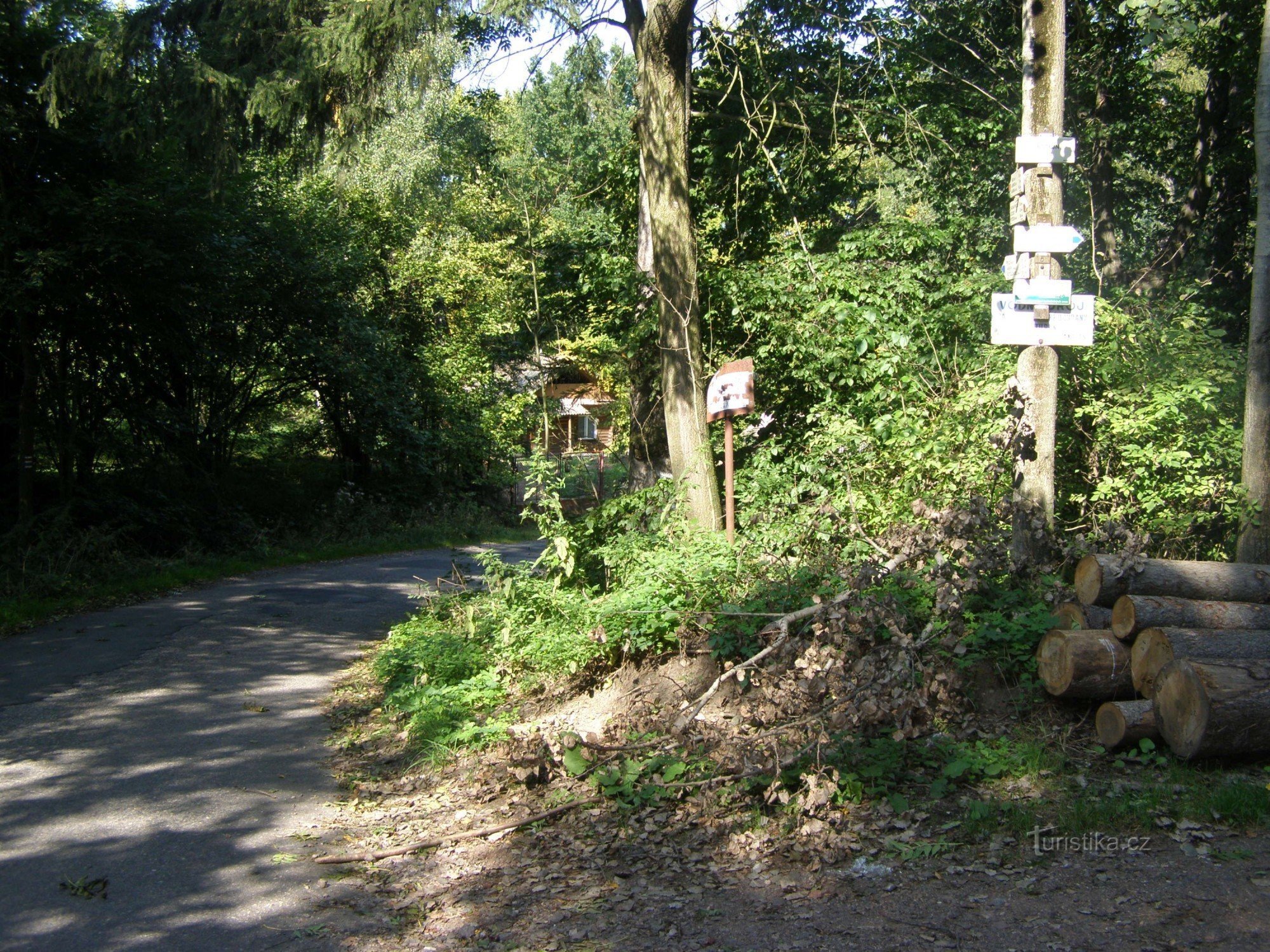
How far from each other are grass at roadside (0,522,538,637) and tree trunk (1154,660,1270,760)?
1125 cm

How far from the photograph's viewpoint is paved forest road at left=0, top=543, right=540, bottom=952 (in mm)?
Answer: 4688

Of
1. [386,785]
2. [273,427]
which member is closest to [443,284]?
[273,427]

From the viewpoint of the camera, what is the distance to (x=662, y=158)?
33.2ft

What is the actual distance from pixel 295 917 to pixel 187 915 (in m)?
0.48

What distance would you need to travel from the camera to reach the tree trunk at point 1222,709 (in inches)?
205

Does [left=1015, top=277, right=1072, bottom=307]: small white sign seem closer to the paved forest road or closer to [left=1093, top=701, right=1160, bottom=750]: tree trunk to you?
[left=1093, top=701, right=1160, bottom=750]: tree trunk

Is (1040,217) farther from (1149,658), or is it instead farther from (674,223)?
(674,223)

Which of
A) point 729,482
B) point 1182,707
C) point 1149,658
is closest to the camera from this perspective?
point 1182,707

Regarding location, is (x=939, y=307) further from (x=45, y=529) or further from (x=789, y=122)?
(x=45, y=529)

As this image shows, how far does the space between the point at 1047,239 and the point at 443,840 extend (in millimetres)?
5669

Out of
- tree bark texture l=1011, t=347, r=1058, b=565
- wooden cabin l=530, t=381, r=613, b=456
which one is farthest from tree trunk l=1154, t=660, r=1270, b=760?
wooden cabin l=530, t=381, r=613, b=456

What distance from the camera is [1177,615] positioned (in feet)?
19.8
